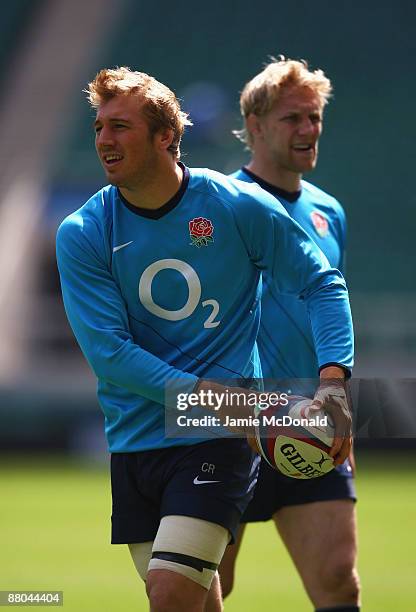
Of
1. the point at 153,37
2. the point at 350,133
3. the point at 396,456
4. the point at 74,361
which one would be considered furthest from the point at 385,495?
the point at 153,37

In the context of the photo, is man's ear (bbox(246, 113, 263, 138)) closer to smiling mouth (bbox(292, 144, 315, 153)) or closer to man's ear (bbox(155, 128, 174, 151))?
smiling mouth (bbox(292, 144, 315, 153))

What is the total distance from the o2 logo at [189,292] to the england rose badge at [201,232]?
10 centimetres

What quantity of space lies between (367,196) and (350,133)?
5.23 feet

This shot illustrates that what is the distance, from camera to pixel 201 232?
169 inches

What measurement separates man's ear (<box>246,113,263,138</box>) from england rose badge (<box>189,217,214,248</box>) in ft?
4.58

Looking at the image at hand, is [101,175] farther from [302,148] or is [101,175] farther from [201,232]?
[201,232]

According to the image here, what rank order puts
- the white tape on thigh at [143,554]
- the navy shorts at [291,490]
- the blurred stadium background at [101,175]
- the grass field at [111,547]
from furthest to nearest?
the blurred stadium background at [101,175] < the grass field at [111,547] < the navy shorts at [291,490] < the white tape on thigh at [143,554]

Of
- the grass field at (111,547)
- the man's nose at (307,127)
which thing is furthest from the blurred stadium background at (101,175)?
the man's nose at (307,127)

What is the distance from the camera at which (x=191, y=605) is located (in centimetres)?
384

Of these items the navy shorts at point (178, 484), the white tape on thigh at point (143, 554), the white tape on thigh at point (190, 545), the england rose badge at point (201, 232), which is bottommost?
the white tape on thigh at point (143, 554)

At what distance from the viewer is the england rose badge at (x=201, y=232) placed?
14.0 feet

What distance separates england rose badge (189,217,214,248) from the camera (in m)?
4.28

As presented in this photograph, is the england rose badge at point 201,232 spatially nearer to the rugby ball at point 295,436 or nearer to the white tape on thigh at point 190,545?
the rugby ball at point 295,436

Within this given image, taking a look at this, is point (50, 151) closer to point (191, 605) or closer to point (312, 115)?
point (312, 115)
